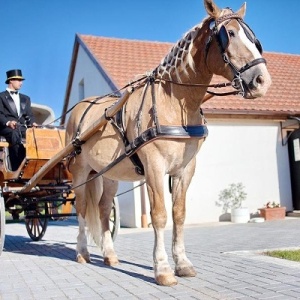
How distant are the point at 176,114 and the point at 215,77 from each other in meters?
9.50

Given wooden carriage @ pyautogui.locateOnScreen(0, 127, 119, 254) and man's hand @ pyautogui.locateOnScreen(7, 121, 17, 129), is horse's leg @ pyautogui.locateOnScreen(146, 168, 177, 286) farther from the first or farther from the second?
man's hand @ pyautogui.locateOnScreen(7, 121, 17, 129)

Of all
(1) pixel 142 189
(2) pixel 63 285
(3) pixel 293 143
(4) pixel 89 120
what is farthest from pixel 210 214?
(2) pixel 63 285

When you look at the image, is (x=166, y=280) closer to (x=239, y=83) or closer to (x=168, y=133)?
(x=168, y=133)

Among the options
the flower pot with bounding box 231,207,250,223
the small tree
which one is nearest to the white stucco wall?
the small tree

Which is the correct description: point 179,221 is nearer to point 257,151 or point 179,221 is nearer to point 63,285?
point 63,285

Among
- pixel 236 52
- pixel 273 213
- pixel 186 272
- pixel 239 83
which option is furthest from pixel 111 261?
pixel 273 213

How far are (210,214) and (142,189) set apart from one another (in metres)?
1.98

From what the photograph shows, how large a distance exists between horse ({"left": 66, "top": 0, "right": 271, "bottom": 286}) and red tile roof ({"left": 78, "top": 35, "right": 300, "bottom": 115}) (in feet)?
24.0

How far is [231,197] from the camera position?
11.8 m

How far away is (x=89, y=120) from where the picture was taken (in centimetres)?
559

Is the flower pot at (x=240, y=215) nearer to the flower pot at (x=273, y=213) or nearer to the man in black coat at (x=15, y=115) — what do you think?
the flower pot at (x=273, y=213)

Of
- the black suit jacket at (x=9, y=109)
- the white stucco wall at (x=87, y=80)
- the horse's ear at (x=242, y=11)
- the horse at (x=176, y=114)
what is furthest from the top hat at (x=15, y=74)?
the white stucco wall at (x=87, y=80)

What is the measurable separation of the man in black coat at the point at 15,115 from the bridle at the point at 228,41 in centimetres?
385

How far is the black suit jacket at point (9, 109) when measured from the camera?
6.95 metres
